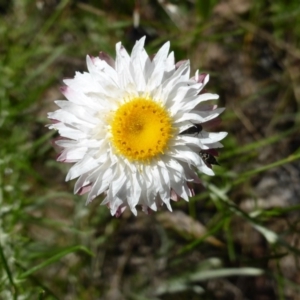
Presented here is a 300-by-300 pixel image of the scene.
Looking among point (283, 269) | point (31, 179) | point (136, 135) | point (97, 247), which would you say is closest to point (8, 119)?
point (31, 179)

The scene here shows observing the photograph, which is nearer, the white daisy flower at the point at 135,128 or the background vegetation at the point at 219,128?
the white daisy flower at the point at 135,128

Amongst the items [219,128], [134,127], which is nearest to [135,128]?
[134,127]

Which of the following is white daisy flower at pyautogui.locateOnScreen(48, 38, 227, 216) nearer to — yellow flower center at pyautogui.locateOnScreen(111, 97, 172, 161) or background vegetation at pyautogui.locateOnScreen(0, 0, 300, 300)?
yellow flower center at pyautogui.locateOnScreen(111, 97, 172, 161)

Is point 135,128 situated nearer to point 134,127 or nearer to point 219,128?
point 134,127

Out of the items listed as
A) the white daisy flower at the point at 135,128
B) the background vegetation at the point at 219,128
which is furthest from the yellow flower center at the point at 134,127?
the background vegetation at the point at 219,128

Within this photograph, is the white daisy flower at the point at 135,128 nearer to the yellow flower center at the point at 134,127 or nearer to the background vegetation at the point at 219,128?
the yellow flower center at the point at 134,127

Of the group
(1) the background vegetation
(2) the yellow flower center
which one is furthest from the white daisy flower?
(1) the background vegetation
